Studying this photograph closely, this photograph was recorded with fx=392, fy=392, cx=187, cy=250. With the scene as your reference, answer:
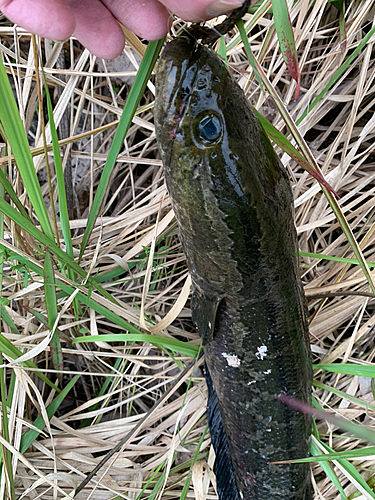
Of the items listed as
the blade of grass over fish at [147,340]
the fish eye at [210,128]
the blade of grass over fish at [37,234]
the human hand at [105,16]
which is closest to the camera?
the human hand at [105,16]

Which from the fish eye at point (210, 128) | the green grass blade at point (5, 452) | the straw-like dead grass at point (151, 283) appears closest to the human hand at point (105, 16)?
the fish eye at point (210, 128)

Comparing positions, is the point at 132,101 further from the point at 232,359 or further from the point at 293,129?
the point at 232,359

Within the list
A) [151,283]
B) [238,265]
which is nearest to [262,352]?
[238,265]

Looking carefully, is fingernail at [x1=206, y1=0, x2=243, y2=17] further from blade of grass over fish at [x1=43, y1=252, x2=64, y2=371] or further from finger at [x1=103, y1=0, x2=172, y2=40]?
blade of grass over fish at [x1=43, y1=252, x2=64, y2=371]

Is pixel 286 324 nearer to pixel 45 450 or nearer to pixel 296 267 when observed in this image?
pixel 296 267

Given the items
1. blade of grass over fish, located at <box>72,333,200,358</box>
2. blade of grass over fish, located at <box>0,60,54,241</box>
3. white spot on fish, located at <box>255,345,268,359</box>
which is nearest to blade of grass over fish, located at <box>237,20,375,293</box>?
white spot on fish, located at <box>255,345,268,359</box>

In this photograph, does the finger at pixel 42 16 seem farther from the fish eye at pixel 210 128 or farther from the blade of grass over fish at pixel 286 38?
the blade of grass over fish at pixel 286 38
